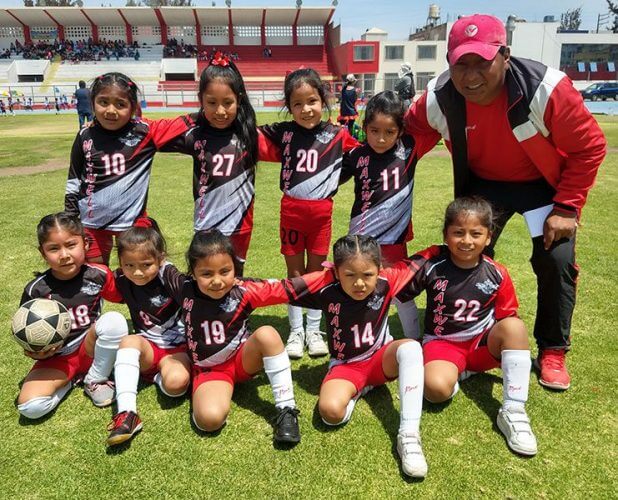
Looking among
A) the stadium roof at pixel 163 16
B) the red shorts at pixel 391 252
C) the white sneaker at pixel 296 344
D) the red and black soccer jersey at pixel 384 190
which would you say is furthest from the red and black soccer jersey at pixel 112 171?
the stadium roof at pixel 163 16

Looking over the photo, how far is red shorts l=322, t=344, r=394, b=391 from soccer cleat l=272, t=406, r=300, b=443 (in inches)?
12.0

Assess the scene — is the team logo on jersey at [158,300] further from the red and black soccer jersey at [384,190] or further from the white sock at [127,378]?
the red and black soccer jersey at [384,190]

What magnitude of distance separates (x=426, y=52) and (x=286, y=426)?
45328mm

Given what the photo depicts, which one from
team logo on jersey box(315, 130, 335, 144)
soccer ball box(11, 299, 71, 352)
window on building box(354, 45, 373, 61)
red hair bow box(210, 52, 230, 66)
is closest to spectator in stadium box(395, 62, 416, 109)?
team logo on jersey box(315, 130, 335, 144)

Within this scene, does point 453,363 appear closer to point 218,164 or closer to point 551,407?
point 551,407

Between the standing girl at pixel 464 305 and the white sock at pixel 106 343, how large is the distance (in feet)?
5.70

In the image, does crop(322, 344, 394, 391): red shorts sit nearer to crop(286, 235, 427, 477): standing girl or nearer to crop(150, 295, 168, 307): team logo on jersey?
crop(286, 235, 427, 477): standing girl

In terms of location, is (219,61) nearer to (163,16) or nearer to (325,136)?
(325,136)

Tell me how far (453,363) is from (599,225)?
184 inches

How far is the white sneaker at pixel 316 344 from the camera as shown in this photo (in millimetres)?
3514

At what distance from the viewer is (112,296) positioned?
317 cm

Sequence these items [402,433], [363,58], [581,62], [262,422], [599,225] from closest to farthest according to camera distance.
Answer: [402,433] → [262,422] → [599,225] → [363,58] → [581,62]

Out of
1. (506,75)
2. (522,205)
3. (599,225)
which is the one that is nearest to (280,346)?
(522,205)

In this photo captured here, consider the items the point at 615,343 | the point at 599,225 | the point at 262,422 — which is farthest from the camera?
the point at 599,225
